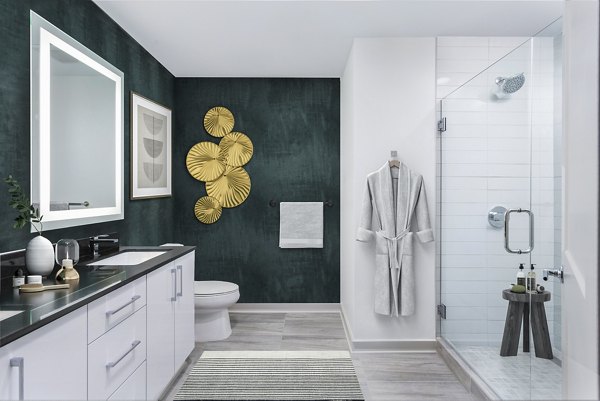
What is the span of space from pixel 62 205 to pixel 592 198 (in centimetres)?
259

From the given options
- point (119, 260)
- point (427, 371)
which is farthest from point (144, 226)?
point (427, 371)

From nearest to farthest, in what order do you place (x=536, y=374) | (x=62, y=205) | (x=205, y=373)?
(x=536, y=374)
(x=62, y=205)
(x=205, y=373)

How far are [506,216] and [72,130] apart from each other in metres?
2.42

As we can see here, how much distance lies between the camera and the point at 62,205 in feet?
8.56

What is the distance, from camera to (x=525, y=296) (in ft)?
7.85

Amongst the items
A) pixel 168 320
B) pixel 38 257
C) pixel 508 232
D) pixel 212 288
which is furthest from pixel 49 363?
pixel 212 288

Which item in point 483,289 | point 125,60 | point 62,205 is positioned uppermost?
point 125,60

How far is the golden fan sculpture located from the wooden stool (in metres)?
2.99

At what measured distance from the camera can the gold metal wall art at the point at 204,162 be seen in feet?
16.2

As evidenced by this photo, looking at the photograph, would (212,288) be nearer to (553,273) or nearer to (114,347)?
(114,347)

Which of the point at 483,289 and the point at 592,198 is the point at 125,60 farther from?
the point at 592,198

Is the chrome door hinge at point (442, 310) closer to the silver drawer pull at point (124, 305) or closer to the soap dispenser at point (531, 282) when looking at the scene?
the soap dispenser at point (531, 282)

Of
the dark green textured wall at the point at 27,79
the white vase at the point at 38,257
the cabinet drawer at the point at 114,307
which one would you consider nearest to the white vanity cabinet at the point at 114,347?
the cabinet drawer at the point at 114,307

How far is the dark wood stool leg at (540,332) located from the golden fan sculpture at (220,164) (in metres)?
3.19
